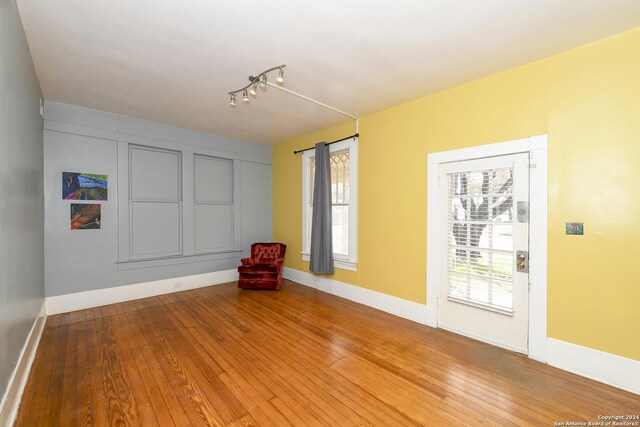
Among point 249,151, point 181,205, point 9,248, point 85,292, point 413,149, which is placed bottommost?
point 85,292

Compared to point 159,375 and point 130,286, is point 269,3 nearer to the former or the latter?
point 159,375

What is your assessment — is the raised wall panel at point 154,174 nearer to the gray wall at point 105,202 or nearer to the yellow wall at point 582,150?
the gray wall at point 105,202

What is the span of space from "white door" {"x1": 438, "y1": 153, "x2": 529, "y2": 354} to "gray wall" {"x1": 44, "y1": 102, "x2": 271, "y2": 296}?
3.94 meters

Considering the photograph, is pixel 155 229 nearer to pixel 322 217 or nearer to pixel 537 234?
pixel 322 217

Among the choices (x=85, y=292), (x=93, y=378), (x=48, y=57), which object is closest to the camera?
(x=93, y=378)

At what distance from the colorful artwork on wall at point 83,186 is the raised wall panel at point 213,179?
1328mm

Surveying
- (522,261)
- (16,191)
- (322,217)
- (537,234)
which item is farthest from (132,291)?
(537,234)

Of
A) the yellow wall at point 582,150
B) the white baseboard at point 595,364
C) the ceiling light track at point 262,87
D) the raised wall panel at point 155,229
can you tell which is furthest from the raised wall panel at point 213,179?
the white baseboard at point 595,364

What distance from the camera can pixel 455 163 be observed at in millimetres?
3010

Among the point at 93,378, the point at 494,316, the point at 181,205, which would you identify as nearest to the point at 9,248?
the point at 93,378

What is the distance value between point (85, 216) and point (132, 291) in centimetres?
128

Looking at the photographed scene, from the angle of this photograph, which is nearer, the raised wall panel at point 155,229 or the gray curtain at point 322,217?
the raised wall panel at point 155,229

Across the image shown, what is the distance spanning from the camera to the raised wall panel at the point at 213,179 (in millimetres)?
4855

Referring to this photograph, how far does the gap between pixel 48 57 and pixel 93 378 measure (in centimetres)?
291
